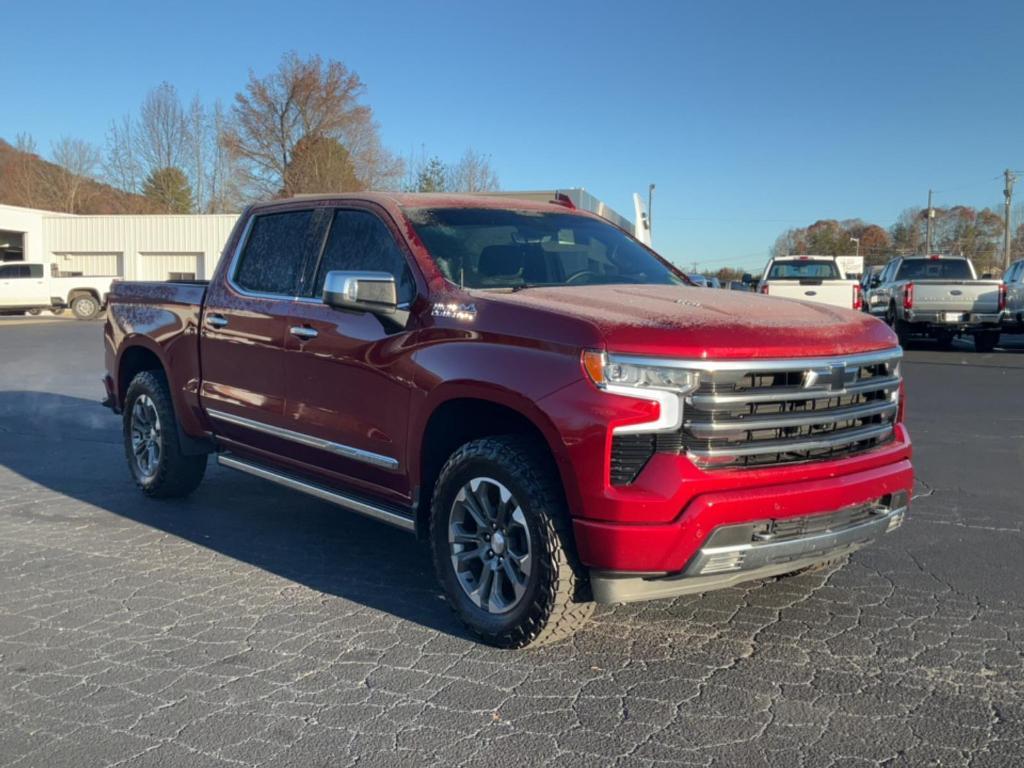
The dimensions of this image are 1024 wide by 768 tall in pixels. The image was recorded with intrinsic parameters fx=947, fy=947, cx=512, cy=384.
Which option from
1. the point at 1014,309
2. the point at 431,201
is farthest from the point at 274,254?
the point at 1014,309

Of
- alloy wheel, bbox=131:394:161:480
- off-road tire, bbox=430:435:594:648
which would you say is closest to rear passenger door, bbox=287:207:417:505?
off-road tire, bbox=430:435:594:648

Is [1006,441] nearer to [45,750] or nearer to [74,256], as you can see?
[45,750]

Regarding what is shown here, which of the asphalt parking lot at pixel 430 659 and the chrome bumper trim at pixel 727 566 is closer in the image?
the asphalt parking lot at pixel 430 659

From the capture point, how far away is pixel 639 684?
3.62 m

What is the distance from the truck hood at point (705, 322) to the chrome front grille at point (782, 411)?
7 centimetres

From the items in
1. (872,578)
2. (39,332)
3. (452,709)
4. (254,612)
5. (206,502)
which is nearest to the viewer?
(452,709)

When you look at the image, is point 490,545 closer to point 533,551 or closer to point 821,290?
point 533,551

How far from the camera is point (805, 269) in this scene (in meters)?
21.2

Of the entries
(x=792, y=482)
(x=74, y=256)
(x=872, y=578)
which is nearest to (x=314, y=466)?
(x=792, y=482)

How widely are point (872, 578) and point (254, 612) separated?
121 inches

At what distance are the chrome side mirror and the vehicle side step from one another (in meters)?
0.98

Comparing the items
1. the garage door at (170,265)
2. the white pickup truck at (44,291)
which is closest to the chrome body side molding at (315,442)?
the white pickup truck at (44,291)

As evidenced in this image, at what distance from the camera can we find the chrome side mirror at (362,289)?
4262mm

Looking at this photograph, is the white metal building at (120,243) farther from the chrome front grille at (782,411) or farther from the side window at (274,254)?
the chrome front grille at (782,411)
